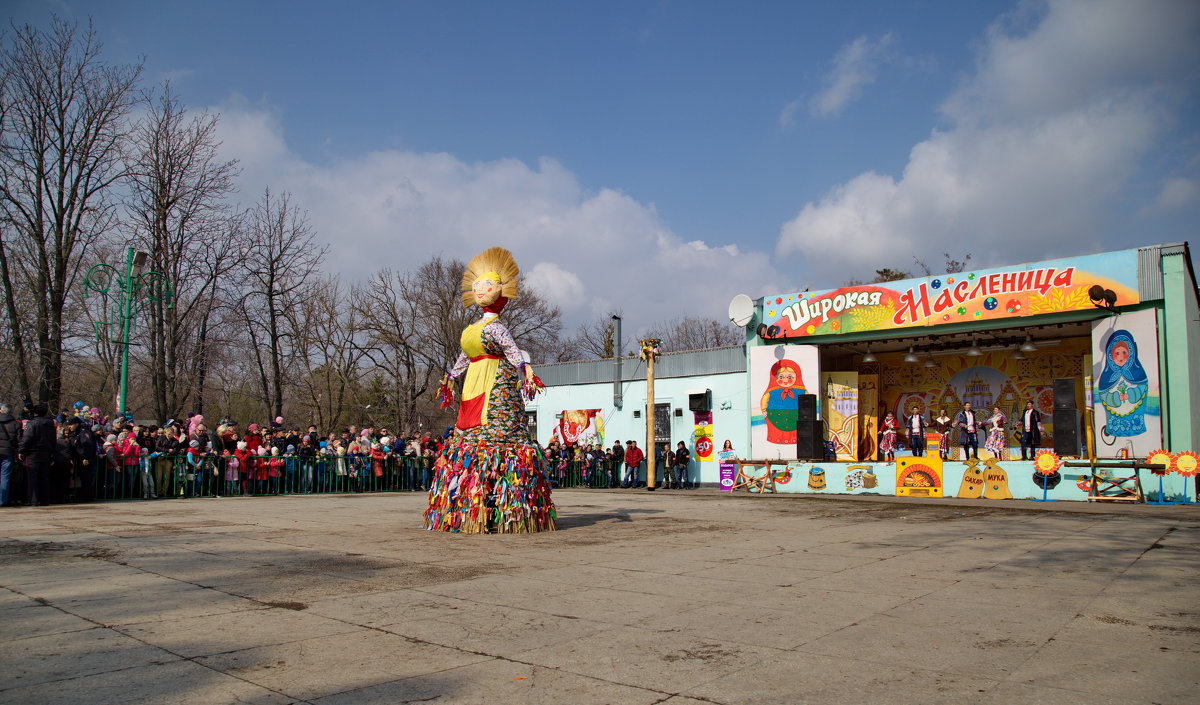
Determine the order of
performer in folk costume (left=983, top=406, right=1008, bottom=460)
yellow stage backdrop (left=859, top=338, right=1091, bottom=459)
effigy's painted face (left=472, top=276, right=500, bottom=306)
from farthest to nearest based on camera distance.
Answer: yellow stage backdrop (left=859, top=338, right=1091, bottom=459)
performer in folk costume (left=983, top=406, right=1008, bottom=460)
effigy's painted face (left=472, top=276, right=500, bottom=306)

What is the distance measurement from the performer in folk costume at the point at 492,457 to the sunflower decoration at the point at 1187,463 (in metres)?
14.7

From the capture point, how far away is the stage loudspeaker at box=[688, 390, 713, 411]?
27406 millimetres

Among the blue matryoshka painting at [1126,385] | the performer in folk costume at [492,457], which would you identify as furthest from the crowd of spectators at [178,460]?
the blue matryoshka painting at [1126,385]

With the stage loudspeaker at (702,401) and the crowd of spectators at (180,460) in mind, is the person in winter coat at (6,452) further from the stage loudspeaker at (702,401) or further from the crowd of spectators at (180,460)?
the stage loudspeaker at (702,401)

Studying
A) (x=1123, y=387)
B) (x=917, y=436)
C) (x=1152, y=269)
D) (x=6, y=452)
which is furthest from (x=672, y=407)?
(x=6, y=452)

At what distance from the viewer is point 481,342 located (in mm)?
9492

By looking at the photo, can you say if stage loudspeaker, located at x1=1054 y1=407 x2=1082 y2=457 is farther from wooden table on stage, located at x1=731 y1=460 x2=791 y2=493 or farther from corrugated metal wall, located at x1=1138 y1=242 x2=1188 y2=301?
wooden table on stage, located at x1=731 y1=460 x2=791 y2=493

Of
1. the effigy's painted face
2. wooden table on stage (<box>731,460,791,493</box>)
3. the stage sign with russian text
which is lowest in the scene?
wooden table on stage (<box>731,460,791,493</box>)

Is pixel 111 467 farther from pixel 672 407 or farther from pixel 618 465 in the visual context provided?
pixel 672 407

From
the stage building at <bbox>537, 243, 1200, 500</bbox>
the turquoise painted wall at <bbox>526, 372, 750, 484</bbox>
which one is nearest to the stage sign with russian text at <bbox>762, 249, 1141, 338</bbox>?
the stage building at <bbox>537, 243, 1200, 500</bbox>

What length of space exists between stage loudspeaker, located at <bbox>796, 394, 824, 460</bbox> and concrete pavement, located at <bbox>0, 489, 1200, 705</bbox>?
1381 centimetres

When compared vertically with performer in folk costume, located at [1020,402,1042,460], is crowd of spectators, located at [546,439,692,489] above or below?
below

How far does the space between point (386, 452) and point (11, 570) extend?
1578cm

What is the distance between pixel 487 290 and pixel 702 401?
18.4m
